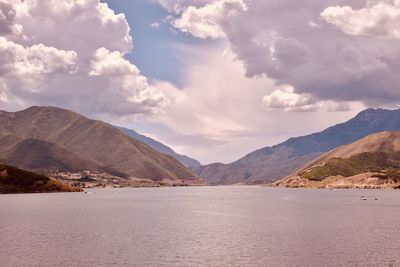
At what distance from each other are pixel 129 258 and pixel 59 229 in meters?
53.9

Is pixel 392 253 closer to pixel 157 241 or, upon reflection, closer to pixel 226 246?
pixel 226 246

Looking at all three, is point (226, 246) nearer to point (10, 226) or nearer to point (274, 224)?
point (274, 224)

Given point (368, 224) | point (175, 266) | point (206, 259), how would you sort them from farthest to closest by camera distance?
point (368, 224)
point (206, 259)
point (175, 266)

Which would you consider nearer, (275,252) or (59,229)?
(275,252)

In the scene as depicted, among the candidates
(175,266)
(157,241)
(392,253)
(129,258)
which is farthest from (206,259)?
(392,253)

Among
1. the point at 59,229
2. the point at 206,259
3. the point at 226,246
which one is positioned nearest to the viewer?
the point at 206,259

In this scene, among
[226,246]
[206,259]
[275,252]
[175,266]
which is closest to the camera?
[175,266]

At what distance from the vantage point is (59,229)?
128750 mm

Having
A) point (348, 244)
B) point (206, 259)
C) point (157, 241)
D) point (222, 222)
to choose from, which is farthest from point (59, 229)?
point (348, 244)

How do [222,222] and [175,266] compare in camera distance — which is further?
[222,222]

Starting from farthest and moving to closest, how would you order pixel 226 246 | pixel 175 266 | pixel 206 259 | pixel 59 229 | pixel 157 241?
pixel 59 229
pixel 157 241
pixel 226 246
pixel 206 259
pixel 175 266

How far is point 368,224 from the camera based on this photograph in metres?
141

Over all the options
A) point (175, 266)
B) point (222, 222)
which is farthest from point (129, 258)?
point (222, 222)

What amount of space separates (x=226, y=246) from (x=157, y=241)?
55.9ft
